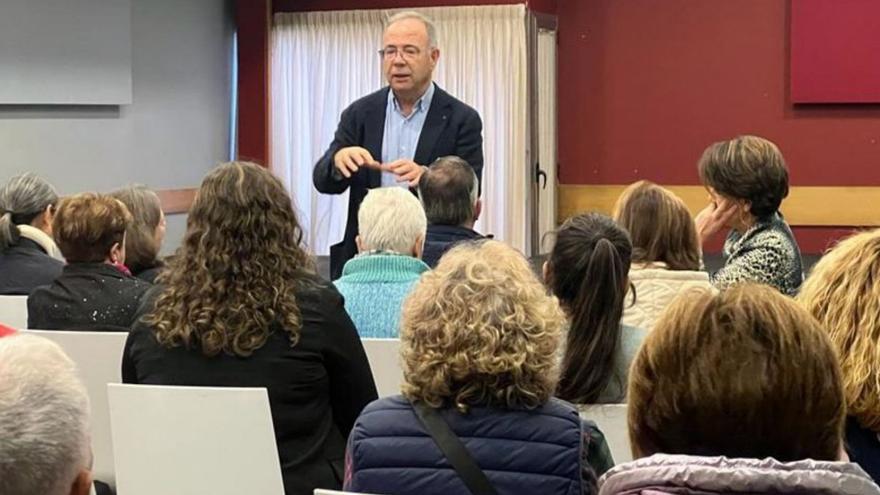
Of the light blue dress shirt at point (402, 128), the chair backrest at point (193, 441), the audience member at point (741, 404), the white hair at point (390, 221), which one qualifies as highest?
the light blue dress shirt at point (402, 128)

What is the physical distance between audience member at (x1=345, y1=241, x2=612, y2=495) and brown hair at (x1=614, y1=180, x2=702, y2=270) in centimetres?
154

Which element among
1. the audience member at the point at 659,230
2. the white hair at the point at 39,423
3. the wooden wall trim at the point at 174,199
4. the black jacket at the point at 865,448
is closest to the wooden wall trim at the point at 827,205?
the wooden wall trim at the point at 174,199

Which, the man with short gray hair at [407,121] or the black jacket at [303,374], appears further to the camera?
the man with short gray hair at [407,121]

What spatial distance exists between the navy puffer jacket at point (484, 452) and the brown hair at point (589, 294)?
0.65 metres

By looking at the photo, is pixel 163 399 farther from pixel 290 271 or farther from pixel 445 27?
pixel 445 27

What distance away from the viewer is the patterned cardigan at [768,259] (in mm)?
3969

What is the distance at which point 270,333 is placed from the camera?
8.95ft

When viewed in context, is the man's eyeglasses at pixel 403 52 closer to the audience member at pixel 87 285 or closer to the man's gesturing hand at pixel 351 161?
the man's gesturing hand at pixel 351 161

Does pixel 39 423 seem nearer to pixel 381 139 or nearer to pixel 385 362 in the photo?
pixel 385 362

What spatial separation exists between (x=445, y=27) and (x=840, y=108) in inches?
121

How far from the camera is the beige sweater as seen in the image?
11.2 ft

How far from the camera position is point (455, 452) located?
6.82 feet

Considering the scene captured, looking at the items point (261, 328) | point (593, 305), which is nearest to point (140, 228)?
point (261, 328)

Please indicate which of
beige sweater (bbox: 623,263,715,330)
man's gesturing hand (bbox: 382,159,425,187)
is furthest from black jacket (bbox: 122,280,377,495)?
man's gesturing hand (bbox: 382,159,425,187)
